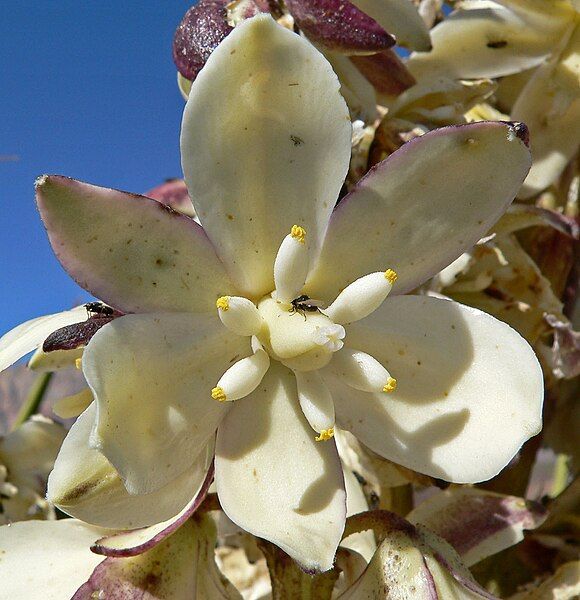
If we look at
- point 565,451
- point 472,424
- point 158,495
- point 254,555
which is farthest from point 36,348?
point 565,451

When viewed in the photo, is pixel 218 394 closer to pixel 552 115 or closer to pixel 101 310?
pixel 101 310

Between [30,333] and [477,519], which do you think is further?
[477,519]

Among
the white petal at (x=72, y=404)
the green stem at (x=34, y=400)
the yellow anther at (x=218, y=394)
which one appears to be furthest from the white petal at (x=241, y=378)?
the green stem at (x=34, y=400)

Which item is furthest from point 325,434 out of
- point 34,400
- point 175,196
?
point 34,400

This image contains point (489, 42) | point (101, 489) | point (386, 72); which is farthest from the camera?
point (489, 42)

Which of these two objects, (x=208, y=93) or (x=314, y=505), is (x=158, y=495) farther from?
(x=208, y=93)

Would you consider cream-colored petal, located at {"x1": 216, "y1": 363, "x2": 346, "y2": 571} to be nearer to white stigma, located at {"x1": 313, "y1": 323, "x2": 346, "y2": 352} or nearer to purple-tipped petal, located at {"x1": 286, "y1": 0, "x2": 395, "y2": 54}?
white stigma, located at {"x1": 313, "y1": 323, "x2": 346, "y2": 352}
